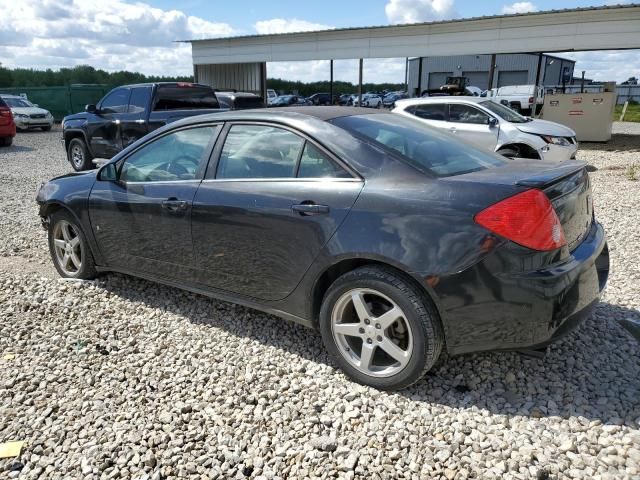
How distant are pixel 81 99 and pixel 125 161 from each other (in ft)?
93.0

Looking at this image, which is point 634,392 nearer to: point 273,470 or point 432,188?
point 432,188

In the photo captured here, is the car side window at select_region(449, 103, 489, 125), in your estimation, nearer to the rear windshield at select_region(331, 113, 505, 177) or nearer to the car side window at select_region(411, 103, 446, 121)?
the car side window at select_region(411, 103, 446, 121)

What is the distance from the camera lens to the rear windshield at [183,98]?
1009 centimetres

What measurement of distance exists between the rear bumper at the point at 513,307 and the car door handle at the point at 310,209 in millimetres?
780

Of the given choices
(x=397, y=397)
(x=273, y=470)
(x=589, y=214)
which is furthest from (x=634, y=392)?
(x=273, y=470)

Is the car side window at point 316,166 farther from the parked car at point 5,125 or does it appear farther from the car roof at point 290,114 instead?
the parked car at point 5,125

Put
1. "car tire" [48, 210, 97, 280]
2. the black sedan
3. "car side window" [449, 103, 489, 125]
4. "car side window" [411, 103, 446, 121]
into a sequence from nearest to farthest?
the black sedan, "car tire" [48, 210, 97, 280], "car side window" [449, 103, 489, 125], "car side window" [411, 103, 446, 121]

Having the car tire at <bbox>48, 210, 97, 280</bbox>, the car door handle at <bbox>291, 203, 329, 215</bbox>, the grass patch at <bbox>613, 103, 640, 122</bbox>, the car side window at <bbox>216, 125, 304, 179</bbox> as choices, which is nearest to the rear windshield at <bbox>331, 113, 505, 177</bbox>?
the car side window at <bbox>216, 125, 304, 179</bbox>

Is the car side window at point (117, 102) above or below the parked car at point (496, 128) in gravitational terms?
above

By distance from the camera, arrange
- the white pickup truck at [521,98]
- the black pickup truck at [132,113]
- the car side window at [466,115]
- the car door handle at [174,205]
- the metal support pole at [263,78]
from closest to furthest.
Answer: the car door handle at [174,205]
the black pickup truck at [132,113]
the car side window at [466,115]
the white pickup truck at [521,98]
the metal support pole at [263,78]

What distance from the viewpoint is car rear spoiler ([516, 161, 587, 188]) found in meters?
2.62

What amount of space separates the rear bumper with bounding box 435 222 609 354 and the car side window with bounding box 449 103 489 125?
868cm

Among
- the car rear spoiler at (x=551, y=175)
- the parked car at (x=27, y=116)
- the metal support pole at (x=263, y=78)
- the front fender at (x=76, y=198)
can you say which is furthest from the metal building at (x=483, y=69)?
the car rear spoiler at (x=551, y=175)

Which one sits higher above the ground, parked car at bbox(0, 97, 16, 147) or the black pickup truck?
the black pickup truck
